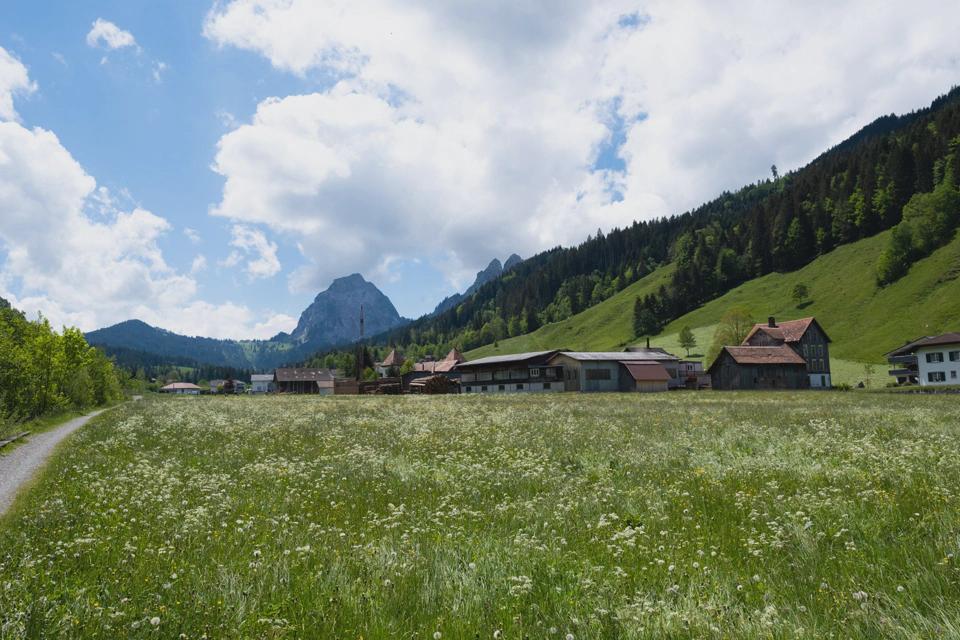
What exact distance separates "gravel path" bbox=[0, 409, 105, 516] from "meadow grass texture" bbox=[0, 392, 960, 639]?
0.65 metres

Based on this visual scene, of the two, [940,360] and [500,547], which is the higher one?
[500,547]

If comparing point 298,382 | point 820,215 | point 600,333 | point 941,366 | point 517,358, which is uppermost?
point 820,215

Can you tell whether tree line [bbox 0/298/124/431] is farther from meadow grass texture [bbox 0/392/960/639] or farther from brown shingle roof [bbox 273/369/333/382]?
brown shingle roof [bbox 273/369/333/382]

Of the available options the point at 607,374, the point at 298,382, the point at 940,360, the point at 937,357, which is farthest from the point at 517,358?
the point at 298,382

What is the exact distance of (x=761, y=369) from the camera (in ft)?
280

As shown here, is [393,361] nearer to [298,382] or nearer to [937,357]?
[298,382]

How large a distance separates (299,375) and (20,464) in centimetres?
17613

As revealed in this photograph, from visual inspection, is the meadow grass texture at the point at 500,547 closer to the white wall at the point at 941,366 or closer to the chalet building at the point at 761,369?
the chalet building at the point at 761,369

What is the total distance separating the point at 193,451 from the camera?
53.5 feet

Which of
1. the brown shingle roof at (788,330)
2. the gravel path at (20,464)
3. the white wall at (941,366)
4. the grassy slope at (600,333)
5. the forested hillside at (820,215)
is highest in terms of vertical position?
the forested hillside at (820,215)

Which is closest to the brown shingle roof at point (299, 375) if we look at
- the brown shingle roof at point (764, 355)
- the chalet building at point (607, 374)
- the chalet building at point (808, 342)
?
the chalet building at point (607, 374)

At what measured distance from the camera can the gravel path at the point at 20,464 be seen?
→ 1195 cm

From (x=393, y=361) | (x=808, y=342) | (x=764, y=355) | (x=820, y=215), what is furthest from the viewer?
(x=393, y=361)

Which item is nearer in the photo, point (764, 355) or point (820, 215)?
point (764, 355)
